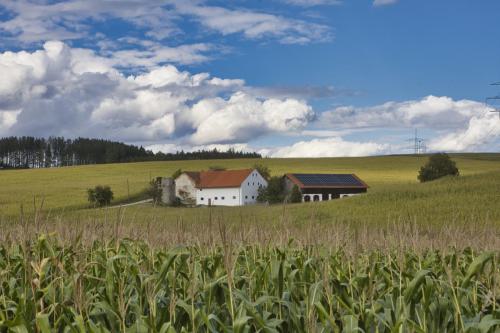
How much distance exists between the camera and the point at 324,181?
90.2m

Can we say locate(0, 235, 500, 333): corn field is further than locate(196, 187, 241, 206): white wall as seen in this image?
No

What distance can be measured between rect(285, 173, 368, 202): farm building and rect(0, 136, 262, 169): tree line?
92.4 metres

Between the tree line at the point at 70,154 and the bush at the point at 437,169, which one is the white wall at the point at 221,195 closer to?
the bush at the point at 437,169

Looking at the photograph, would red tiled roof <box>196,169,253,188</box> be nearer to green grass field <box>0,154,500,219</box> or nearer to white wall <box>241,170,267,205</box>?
white wall <box>241,170,267,205</box>

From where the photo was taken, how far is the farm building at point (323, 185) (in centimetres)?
8781

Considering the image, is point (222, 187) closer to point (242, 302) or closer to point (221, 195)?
point (221, 195)

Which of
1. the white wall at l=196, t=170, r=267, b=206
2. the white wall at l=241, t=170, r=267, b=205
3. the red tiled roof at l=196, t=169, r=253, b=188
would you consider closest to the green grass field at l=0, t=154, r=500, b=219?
the red tiled roof at l=196, t=169, r=253, b=188

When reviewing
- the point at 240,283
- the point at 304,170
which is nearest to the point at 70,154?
the point at 304,170

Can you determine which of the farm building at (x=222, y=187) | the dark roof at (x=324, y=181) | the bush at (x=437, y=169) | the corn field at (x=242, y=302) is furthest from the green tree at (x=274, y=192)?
the corn field at (x=242, y=302)

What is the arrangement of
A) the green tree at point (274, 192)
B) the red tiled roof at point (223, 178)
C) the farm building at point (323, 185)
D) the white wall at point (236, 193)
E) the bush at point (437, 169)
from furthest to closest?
1. the red tiled roof at point (223, 178)
2. the white wall at point (236, 193)
3. the farm building at point (323, 185)
4. the green tree at point (274, 192)
5. the bush at point (437, 169)

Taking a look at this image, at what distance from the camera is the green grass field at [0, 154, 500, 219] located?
54438 millimetres

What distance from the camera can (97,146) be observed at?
604 feet

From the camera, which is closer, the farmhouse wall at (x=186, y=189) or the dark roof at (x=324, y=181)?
the dark roof at (x=324, y=181)

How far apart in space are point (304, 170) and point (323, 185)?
38.3m
